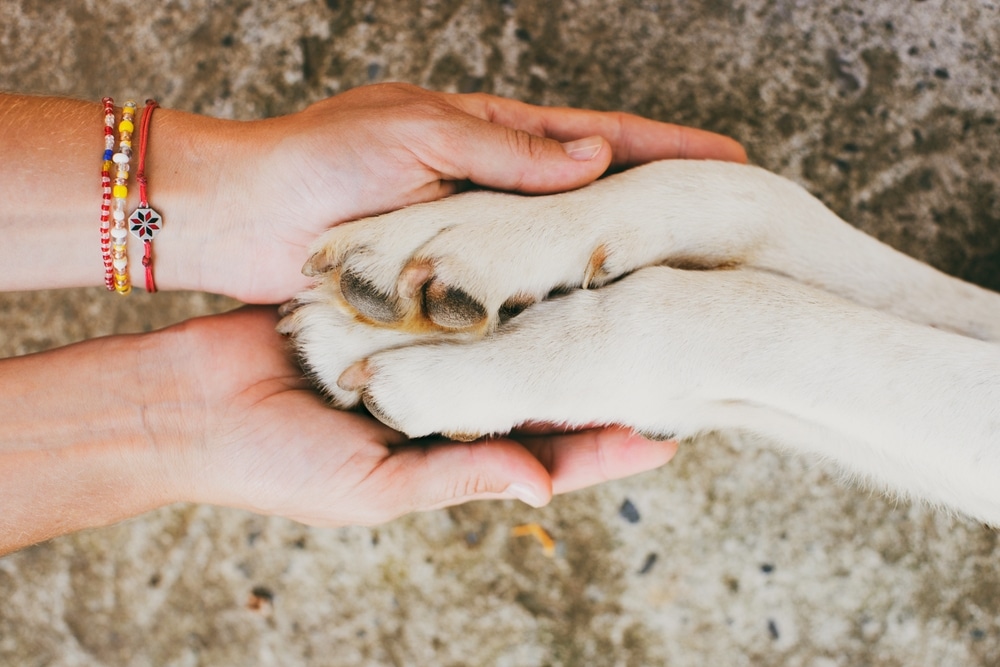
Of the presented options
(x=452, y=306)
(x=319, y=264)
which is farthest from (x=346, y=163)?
(x=452, y=306)

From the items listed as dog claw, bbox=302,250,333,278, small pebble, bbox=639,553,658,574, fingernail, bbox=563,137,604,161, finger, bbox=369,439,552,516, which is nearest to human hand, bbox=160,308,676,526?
finger, bbox=369,439,552,516

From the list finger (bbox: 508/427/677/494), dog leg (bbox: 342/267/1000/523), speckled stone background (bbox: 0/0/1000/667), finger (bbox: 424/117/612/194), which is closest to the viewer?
dog leg (bbox: 342/267/1000/523)

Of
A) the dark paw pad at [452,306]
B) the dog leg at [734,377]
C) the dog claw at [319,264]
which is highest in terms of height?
the dog claw at [319,264]

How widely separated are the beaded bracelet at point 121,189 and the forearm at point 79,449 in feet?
1.06

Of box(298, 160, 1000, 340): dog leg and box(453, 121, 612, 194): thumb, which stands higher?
box(453, 121, 612, 194): thumb

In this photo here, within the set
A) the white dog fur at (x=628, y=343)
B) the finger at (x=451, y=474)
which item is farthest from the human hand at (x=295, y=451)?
the white dog fur at (x=628, y=343)

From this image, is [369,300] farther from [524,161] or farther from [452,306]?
[524,161]

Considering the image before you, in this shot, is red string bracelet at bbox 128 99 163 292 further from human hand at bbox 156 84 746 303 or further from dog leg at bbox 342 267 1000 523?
dog leg at bbox 342 267 1000 523

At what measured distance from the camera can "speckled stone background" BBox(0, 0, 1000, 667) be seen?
270cm

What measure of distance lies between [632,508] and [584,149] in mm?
1461

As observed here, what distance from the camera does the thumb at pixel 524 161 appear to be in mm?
1881

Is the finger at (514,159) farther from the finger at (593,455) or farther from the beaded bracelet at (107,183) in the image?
the beaded bracelet at (107,183)

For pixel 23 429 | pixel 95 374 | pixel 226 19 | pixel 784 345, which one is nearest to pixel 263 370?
pixel 95 374

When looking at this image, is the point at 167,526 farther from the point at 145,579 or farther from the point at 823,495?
the point at 823,495
